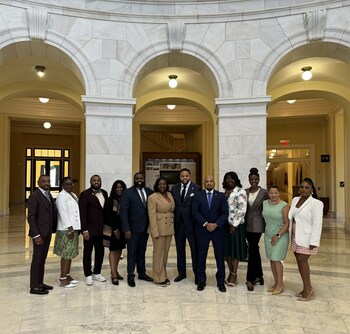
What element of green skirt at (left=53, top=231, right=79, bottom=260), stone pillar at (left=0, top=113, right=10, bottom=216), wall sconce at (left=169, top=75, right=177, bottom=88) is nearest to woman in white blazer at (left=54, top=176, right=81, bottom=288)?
green skirt at (left=53, top=231, right=79, bottom=260)

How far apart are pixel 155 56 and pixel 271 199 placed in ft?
14.5

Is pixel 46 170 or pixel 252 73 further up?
pixel 252 73

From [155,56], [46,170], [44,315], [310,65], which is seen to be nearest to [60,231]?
[44,315]

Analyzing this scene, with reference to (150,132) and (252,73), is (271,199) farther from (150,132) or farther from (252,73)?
(150,132)

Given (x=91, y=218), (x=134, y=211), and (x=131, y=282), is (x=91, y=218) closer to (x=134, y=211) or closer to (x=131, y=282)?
(x=134, y=211)

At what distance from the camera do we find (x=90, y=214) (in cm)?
488

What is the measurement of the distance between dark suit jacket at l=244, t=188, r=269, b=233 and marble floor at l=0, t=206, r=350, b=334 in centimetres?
84

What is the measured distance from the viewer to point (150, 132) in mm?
18062

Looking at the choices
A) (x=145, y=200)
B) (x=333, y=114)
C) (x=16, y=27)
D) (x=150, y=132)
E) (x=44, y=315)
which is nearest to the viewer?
(x=44, y=315)

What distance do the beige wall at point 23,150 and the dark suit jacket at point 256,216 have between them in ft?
51.1

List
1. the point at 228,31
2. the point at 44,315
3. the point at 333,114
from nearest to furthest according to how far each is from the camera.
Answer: the point at 44,315 < the point at 228,31 < the point at 333,114

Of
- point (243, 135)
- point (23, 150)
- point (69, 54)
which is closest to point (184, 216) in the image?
point (243, 135)

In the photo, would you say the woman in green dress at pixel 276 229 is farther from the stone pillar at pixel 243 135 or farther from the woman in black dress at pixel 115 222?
the stone pillar at pixel 243 135

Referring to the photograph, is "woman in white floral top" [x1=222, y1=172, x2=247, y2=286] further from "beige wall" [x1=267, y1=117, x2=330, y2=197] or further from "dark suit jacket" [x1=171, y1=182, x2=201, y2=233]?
"beige wall" [x1=267, y1=117, x2=330, y2=197]
